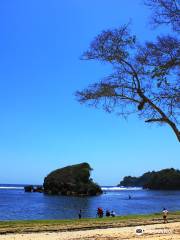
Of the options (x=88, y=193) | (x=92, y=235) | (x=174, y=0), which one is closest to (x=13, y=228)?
(x=92, y=235)

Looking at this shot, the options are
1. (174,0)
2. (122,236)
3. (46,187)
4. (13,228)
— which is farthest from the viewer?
(46,187)

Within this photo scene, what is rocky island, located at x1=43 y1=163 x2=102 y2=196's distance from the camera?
166 metres

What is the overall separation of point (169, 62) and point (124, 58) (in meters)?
2.26

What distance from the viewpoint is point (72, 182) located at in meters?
170

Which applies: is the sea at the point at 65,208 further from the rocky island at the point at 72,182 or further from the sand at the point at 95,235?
the rocky island at the point at 72,182

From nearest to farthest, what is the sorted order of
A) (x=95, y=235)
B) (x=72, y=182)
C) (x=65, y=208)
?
(x=95, y=235), (x=65, y=208), (x=72, y=182)

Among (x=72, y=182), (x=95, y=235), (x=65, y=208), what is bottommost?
(x=95, y=235)

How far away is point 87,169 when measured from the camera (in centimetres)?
17450

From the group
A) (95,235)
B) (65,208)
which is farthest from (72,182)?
(95,235)

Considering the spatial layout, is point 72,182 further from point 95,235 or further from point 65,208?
point 95,235

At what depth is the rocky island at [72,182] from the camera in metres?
166

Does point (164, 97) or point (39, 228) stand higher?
point (164, 97)

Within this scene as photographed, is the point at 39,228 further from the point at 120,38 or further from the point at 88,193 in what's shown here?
the point at 88,193

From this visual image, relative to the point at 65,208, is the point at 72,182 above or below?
above
